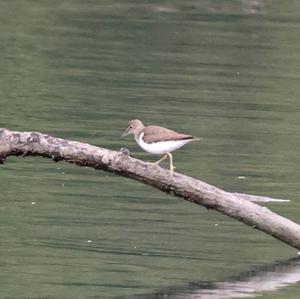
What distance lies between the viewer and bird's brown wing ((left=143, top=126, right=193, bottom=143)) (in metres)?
10.3

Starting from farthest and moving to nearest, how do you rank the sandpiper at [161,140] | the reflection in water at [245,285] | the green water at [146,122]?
1. the green water at [146,122]
2. the sandpiper at [161,140]
3. the reflection in water at [245,285]

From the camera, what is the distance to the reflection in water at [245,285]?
992 centimetres

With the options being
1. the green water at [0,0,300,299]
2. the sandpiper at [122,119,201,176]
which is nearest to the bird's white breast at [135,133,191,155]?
the sandpiper at [122,119,201,176]

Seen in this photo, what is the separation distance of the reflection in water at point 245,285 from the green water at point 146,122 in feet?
0.17

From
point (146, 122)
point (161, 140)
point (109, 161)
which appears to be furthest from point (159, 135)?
point (146, 122)

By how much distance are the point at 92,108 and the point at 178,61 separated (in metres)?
5.20

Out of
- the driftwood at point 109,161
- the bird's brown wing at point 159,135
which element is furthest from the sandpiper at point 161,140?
the driftwood at point 109,161

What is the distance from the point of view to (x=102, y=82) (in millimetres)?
20359

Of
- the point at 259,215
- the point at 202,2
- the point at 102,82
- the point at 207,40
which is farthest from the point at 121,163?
the point at 202,2

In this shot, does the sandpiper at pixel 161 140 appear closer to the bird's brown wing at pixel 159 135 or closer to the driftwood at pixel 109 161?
the bird's brown wing at pixel 159 135

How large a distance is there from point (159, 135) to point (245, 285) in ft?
4.05

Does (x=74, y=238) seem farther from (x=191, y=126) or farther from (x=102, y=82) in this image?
(x=102, y=82)

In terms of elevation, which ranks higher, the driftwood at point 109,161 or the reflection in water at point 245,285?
the driftwood at point 109,161

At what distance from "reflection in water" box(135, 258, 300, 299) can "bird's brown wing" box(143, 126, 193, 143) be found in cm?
105
